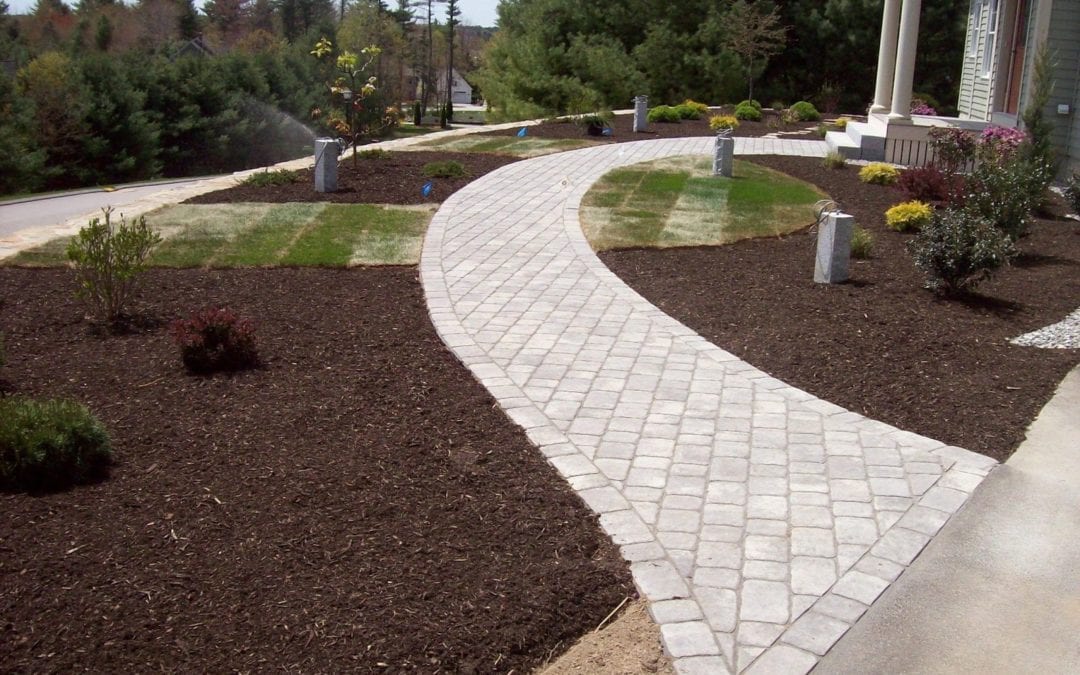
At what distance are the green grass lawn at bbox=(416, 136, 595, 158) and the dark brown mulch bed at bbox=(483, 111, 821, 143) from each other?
851 millimetres

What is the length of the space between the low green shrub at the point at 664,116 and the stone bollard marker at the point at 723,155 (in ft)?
29.6

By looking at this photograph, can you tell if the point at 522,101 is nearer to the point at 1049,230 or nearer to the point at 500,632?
the point at 1049,230

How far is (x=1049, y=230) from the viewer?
11555 mm

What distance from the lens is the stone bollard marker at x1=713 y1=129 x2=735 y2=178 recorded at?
49.1 feet

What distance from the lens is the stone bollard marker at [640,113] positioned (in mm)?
21812

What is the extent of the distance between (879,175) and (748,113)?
1145 centimetres

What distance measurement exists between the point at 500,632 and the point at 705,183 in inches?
469

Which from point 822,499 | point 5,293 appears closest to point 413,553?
point 822,499

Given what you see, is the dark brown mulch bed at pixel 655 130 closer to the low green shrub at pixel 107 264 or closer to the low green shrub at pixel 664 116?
the low green shrub at pixel 664 116

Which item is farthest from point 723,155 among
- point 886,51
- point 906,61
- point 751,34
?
point 751,34

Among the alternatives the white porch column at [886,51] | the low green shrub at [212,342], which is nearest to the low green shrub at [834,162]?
the white porch column at [886,51]

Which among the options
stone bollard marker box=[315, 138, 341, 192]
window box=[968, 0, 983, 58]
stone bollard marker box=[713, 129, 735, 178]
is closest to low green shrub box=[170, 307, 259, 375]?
stone bollard marker box=[315, 138, 341, 192]

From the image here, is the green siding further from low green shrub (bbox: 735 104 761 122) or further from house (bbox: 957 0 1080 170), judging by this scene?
low green shrub (bbox: 735 104 761 122)

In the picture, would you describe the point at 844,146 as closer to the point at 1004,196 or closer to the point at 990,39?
the point at 990,39
